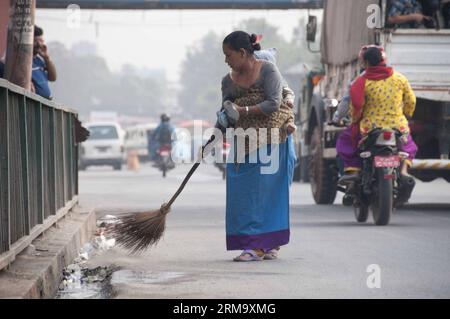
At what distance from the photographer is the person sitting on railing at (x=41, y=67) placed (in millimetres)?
13781

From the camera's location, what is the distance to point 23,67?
1146 cm

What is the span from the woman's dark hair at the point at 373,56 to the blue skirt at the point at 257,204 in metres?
3.60

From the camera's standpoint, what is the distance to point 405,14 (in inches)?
621

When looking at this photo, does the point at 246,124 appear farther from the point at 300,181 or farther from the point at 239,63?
the point at 300,181

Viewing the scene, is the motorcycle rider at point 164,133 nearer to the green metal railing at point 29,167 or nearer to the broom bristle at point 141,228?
the green metal railing at point 29,167

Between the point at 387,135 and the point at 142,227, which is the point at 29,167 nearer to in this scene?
the point at 142,227

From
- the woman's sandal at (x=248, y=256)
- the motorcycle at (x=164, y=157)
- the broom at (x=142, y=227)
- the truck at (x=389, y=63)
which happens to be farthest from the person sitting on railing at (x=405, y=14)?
the motorcycle at (x=164, y=157)

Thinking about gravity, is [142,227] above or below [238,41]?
below

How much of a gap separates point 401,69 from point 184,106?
579ft

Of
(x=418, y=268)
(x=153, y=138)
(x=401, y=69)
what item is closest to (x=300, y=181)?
(x=153, y=138)

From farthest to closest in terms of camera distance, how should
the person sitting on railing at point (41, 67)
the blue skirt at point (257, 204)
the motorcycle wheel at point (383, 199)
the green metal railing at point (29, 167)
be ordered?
the person sitting on railing at point (41, 67)
the motorcycle wheel at point (383, 199)
the blue skirt at point (257, 204)
the green metal railing at point (29, 167)

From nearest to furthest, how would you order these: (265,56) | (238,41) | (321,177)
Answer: (238,41), (265,56), (321,177)

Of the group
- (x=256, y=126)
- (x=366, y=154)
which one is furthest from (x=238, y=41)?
(x=366, y=154)

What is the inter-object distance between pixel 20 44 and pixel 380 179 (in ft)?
12.7
